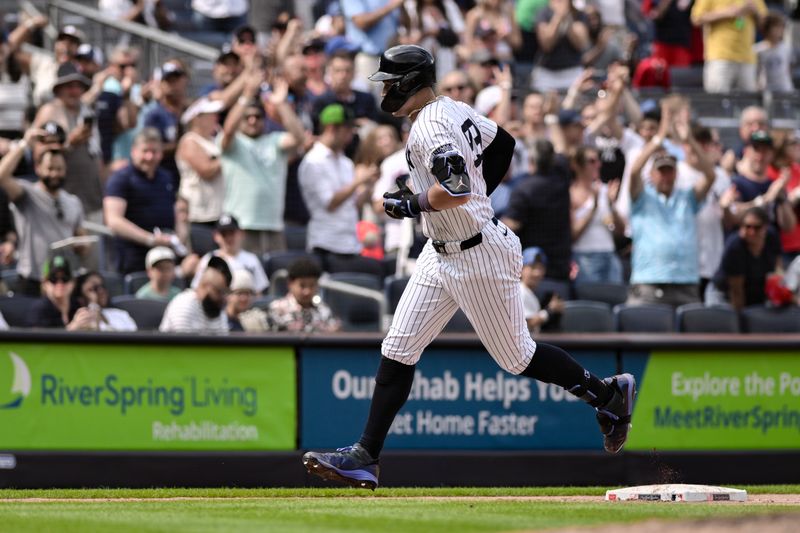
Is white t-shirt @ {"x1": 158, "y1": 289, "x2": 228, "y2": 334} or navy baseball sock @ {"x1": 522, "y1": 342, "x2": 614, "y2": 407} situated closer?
navy baseball sock @ {"x1": 522, "y1": 342, "x2": 614, "y2": 407}

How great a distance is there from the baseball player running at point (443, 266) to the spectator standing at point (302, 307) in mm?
3387

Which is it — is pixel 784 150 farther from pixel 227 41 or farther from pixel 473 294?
pixel 473 294

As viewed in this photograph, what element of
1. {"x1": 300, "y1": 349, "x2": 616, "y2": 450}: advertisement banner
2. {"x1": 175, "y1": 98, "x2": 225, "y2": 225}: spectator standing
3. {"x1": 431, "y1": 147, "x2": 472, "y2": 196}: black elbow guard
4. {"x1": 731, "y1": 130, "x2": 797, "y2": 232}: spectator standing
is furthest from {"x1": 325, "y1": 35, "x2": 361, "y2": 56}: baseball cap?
{"x1": 431, "y1": 147, "x2": 472, "y2": 196}: black elbow guard

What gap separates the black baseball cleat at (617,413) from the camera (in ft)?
25.6

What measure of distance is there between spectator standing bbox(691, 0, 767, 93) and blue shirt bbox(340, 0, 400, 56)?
3798 millimetres

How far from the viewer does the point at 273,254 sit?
1241cm

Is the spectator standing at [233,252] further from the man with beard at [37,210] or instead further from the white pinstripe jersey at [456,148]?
the white pinstripe jersey at [456,148]

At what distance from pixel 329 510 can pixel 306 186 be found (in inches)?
231

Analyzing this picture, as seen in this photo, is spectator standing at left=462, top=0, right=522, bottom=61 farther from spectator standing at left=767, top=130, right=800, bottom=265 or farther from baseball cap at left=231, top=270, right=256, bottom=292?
baseball cap at left=231, top=270, right=256, bottom=292

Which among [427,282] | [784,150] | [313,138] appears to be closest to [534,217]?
[313,138]

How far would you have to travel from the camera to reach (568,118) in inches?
538

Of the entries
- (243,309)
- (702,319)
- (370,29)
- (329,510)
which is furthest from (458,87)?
(329,510)

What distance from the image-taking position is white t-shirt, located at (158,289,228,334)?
10539mm

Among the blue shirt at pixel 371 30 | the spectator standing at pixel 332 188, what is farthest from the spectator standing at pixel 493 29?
the spectator standing at pixel 332 188
